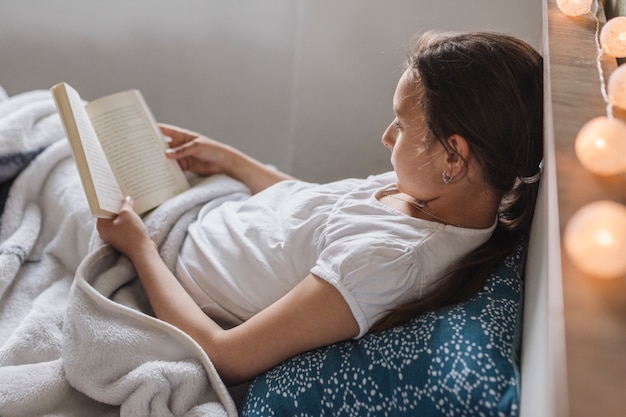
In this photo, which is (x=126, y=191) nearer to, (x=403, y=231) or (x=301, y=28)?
(x=403, y=231)

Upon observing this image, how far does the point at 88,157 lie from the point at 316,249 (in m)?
0.41

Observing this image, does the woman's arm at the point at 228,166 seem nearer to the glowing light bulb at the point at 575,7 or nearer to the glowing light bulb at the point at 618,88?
the glowing light bulb at the point at 575,7

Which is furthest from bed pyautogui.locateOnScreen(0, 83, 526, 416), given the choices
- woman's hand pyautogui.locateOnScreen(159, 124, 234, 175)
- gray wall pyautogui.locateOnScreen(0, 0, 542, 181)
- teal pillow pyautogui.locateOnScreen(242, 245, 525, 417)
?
gray wall pyautogui.locateOnScreen(0, 0, 542, 181)

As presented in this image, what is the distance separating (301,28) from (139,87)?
1.54 ft

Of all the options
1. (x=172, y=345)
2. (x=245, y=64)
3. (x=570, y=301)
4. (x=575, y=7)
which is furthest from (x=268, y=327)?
(x=245, y=64)

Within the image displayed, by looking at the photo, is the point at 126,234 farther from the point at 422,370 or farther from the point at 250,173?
the point at 422,370

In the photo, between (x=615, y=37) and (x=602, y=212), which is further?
(x=615, y=37)

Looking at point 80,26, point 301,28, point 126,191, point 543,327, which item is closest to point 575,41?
point 543,327

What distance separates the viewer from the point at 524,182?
0.96 metres

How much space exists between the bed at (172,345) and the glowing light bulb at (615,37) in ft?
0.56

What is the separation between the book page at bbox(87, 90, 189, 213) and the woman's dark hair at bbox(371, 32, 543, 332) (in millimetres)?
536

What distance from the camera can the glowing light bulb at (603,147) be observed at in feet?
1.79

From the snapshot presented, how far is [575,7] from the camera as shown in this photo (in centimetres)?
96

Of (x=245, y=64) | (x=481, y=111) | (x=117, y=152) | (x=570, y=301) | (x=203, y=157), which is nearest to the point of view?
(x=570, y=301)
